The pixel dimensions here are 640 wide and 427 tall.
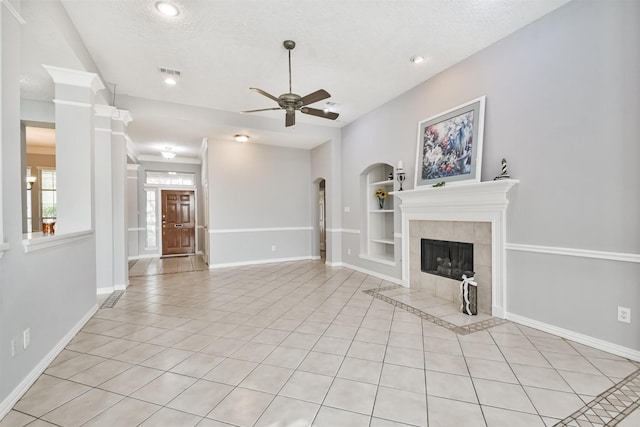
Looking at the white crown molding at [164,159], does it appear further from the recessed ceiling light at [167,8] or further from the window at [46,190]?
the recessed ceiling light at [167,8]

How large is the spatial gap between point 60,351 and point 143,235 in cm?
675

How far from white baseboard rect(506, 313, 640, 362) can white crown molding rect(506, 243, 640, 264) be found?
0.73m

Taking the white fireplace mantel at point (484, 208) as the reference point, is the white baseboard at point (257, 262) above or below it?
below

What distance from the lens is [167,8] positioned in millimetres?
2791

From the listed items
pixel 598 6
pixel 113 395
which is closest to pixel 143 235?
pixel 113 395

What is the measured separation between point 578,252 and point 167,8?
14.8ft

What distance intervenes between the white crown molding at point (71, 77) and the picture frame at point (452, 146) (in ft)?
14.3

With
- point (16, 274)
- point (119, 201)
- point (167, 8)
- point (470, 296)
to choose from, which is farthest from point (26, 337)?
point (470, 296)

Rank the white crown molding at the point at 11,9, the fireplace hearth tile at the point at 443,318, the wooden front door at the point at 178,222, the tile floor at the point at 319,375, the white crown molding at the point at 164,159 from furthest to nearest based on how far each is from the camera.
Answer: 1. the wooden front door at the point at 178,222
2. the white crown molding at the point at 164,159
3. the fireplace hearth tile at the point at 443,318
4. the white crown molding at the point at 11,9
5. the tile floor at the point at 319,375

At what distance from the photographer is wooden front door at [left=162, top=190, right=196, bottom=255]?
899 centimetres

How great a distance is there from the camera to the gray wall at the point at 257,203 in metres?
6.61

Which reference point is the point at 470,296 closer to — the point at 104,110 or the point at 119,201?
the point at 119,201

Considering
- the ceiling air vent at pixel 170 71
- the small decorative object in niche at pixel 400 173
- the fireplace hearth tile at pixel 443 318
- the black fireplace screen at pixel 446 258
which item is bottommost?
the fireplace hearth tile at pixel 443 318

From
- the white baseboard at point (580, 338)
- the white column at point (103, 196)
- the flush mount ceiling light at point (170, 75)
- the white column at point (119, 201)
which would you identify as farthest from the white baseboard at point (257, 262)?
the white baseboard at point (580, 338)
